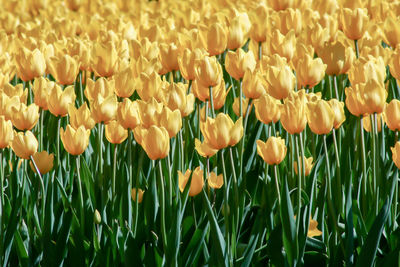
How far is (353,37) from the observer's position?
2639 mm

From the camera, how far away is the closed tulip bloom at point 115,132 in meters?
2.07

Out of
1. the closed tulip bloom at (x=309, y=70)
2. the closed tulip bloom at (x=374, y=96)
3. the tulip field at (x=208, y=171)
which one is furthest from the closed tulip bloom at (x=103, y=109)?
the closed tulip bloom at (x=374, y=96)

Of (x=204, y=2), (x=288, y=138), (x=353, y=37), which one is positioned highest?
(x=353, y=37)

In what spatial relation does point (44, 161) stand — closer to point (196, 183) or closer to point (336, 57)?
point (196, 183)

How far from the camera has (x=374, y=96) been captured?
5.89 feet

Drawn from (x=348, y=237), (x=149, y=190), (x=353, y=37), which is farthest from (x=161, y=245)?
(x=353, y=37)

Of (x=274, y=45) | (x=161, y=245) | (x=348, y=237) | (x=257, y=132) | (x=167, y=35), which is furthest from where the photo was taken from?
(x=167, y=35)

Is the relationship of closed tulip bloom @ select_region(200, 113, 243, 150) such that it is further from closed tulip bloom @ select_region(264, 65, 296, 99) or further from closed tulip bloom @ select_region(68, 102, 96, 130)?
closed tulip bloom @ select_region(68, 102, 96, 130)

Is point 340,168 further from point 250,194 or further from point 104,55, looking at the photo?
point 104,55

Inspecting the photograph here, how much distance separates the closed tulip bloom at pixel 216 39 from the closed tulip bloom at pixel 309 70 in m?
0.48

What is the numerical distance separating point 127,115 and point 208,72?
33 cm

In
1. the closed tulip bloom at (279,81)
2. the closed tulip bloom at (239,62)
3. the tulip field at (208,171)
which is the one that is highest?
the closed tulip bloom at (279,81)

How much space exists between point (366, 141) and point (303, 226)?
0.73 m

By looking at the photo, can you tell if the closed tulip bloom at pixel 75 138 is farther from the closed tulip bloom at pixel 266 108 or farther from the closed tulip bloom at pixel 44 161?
the closed tulip bloom at pixel 266 108
